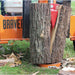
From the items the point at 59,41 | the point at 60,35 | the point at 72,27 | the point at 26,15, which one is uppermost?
the point at 26,15

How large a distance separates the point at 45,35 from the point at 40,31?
0.13 meters

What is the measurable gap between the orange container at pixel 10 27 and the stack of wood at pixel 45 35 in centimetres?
79

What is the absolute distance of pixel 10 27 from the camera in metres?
4.54

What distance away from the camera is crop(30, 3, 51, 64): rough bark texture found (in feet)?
12.3

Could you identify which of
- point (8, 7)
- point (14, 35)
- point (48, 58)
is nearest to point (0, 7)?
point (8, 7)

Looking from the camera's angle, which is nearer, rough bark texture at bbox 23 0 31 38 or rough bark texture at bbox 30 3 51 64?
rough bark texture at bbox 30 3 51 64

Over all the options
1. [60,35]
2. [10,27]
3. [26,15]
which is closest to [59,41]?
[60,35]

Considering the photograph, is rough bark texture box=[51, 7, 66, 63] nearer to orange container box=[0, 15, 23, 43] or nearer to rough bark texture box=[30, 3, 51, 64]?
rough bark texture box=[30, 3, 51, 64]

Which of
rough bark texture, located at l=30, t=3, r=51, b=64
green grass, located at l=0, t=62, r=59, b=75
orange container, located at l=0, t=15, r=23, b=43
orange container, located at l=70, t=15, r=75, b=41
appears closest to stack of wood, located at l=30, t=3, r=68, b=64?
rough bark texture, located at l=30, t=3, r=51, b=64

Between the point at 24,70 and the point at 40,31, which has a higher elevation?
the point at 40,31

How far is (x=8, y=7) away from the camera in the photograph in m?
5.25

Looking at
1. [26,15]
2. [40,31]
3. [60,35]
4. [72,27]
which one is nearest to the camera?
[40,31]

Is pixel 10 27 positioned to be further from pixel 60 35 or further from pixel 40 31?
pixel 60 35

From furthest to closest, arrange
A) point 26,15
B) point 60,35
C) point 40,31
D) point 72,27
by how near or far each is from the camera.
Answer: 1. point 72,27
2. point 26,15
3. point 60,35
4. point 40,31
